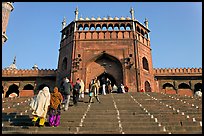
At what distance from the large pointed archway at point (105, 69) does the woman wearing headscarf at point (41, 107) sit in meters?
12.4

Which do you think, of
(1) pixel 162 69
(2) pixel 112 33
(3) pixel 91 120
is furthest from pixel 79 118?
(1) pixel 162 69

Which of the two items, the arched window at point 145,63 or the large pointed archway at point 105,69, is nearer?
the large pointed archway at point 105,69

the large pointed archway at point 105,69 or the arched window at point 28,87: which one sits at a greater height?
the large pointed archway at point 105,69

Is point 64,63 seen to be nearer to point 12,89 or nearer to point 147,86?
point 12,89

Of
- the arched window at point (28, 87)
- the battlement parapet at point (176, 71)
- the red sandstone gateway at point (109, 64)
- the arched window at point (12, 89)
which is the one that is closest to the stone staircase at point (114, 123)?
the red sandstone gateway at point (109, 64)

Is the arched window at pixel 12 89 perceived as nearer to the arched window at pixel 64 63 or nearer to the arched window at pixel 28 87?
the arched window at pixel 28 87

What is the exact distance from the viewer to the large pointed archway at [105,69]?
18516 millimetres

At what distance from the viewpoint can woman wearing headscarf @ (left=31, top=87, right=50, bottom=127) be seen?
5.50 meters

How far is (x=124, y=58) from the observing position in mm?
18797

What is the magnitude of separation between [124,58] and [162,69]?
468 cm

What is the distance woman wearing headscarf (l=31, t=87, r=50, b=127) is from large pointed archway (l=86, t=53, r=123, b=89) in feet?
40.7

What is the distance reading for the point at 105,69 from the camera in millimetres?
18734

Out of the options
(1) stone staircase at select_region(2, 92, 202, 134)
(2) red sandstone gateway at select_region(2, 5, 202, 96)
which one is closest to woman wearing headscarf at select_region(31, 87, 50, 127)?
(1) stone staircase at select_region(2, 92, 202, 134)

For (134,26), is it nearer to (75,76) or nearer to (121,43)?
(121,43)
